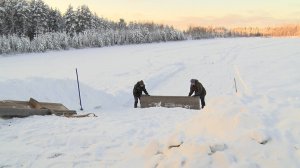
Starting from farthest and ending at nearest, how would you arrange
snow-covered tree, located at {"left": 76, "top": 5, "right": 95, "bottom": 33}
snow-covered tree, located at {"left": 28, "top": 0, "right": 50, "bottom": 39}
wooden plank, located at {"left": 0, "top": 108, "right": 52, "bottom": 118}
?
snow-covered tree, located at {"left": 76, "top": 5, "right": 95, "bottom": 33}, snow-covered tree, located at {"left": 28, "top": 0, "right": 50, "bottom": 39}, wooden plank, located at {"left": 0, "top": 108, "right": 52, "bottom": 118}

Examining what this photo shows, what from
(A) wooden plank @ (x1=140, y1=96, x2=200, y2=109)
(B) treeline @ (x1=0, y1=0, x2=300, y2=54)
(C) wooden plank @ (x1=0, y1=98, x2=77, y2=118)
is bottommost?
(A) wooden plank @ (x1=140, y1=96, x2=200, y2=109)

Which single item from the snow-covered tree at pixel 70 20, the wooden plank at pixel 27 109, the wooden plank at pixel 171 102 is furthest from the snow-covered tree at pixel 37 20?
the wooden plank at pixel 27 109

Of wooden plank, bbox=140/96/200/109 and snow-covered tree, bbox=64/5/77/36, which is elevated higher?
snow-covered tree, bbox=64/5/77/36

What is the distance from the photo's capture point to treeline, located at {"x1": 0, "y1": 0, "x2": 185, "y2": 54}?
201 ft

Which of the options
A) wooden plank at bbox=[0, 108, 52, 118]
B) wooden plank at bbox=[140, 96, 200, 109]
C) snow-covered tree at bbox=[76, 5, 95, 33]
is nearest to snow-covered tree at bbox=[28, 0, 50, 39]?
snow-covered tree at bbox=[76, 5, 95, 33]

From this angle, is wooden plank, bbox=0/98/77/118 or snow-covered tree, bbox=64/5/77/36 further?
snow-covered tree, bbox=64/5/77/36

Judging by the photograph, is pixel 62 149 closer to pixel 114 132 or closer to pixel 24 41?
pixel 114 132

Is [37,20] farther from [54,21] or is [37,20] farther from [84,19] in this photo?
[84,19]

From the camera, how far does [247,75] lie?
31.9m

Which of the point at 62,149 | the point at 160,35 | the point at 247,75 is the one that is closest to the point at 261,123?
the point at 62,149

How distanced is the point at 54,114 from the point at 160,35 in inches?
3564

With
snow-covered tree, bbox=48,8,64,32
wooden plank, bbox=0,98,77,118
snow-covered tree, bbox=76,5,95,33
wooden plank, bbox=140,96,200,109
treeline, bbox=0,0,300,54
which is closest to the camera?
wooden plank, bbox=0,98,77,118

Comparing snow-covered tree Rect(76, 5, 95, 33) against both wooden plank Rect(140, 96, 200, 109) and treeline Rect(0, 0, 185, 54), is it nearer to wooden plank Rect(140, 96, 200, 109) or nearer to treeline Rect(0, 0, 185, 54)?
treeline Rect(0, 0, 185, 54)

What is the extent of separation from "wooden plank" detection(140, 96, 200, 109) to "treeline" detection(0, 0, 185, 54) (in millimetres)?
44466
